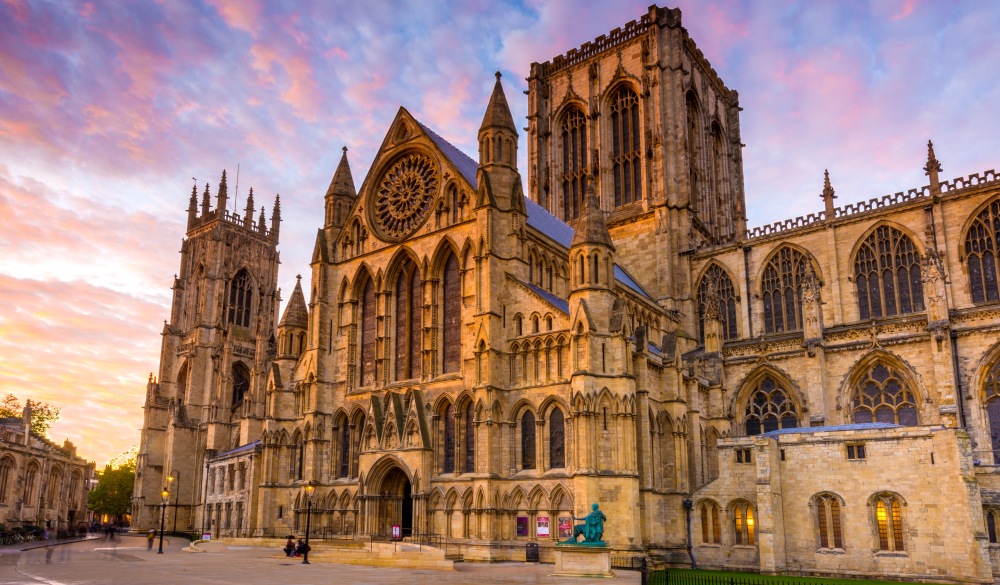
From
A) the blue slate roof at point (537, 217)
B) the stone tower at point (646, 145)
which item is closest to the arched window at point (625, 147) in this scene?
the stone tower at point (646, 145)

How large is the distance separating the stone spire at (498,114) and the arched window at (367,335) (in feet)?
35.2

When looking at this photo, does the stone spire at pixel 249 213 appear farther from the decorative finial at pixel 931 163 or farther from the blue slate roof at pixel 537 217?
the decorative finial at pixel 931 163

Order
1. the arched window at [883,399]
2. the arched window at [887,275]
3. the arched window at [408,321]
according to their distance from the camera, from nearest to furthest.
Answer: the arched window at [408,321]
the arched window at [883,399]
the arched window at [887,275]

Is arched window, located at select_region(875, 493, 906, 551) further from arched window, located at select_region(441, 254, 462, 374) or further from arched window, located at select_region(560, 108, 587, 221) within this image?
arched window, located at select_region(560, 108, 587, 221)

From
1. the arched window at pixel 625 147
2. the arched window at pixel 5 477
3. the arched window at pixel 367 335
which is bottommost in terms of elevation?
the arched window at pixel 5 477

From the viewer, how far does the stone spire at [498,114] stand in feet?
130

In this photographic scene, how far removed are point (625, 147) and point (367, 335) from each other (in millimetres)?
28904

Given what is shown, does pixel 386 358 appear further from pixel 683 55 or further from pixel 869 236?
pixel 683 55

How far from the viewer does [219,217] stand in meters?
86.6

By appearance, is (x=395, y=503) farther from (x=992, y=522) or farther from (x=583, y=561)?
(x=992, y=522)

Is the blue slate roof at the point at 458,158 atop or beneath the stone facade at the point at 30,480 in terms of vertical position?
atop

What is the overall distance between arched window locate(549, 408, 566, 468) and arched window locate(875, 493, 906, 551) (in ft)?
43.3

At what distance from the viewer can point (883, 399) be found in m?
41.2

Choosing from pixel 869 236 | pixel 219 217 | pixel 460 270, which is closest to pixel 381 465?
pixel 460 270
